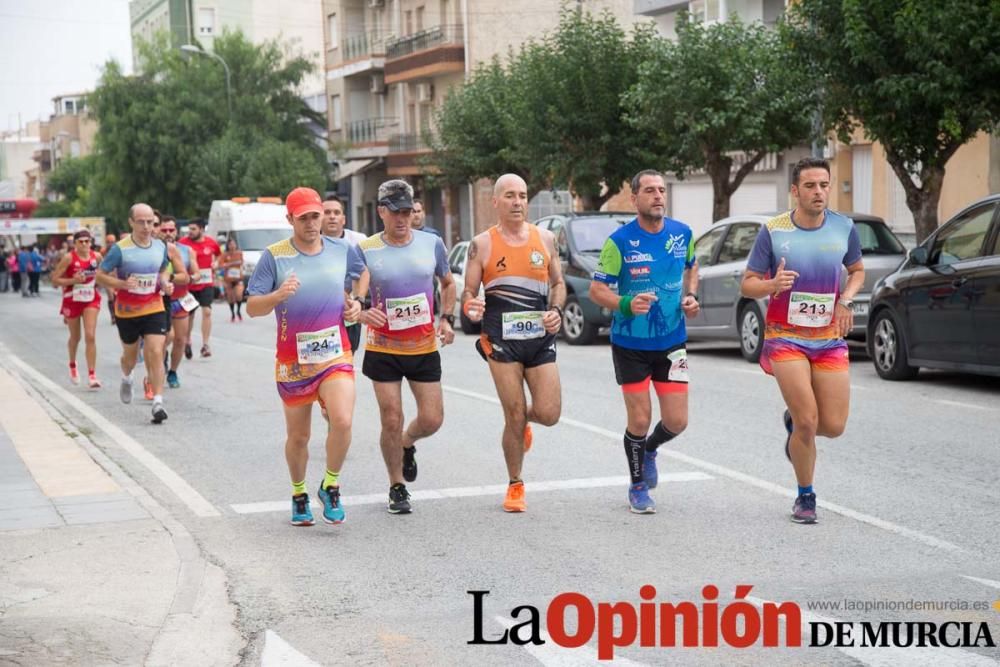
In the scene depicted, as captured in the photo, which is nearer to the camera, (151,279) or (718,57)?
(151,279)

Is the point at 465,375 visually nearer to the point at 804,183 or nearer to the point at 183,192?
the point at 804,183

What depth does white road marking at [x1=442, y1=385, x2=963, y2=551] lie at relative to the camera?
7258 millimetres

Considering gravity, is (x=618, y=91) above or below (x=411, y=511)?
above

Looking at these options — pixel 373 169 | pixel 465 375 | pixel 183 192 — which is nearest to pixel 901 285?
pixel 465 375

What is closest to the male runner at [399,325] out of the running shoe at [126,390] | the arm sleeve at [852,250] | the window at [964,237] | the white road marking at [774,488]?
the white road marking at [774,488]

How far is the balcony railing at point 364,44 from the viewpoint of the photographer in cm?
5531

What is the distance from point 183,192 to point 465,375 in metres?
44.5

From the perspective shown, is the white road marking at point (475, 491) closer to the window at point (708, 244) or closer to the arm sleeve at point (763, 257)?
the arm sleeve at point (763, 257)

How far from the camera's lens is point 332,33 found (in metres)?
60.4

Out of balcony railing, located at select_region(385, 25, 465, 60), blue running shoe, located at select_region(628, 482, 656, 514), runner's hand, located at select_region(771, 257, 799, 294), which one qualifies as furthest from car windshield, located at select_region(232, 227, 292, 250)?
runner's hand, located at select_region(771, 257, 799, 294)

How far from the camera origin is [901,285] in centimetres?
1434

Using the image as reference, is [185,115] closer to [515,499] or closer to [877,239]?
[877,239]

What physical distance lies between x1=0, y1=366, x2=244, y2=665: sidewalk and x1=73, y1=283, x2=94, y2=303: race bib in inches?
266

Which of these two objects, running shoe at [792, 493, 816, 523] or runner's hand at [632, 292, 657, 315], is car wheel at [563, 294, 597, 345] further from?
running shoe at [792, 493, 816, 523]
